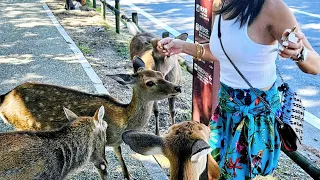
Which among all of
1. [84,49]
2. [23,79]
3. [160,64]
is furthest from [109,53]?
[160,64]

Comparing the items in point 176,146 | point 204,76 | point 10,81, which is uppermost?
point 176,146

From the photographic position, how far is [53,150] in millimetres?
3301

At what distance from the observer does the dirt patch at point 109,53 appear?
5.65 metres

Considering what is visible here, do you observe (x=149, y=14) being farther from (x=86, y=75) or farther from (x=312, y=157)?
(x=312, y=157)

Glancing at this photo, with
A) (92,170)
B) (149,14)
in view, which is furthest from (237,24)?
(149,14)

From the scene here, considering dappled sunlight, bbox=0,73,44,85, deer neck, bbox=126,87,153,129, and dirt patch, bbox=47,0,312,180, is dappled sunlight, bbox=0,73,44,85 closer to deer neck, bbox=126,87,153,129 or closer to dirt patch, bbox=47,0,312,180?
dirt patch, bbox=47,0,312,180

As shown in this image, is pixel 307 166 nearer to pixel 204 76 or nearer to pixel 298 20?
pixel 204 76

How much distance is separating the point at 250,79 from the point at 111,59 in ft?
20.1

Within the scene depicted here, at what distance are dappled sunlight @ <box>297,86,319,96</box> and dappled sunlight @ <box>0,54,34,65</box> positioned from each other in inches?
188

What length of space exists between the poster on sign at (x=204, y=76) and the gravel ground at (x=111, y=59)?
87 centimetres

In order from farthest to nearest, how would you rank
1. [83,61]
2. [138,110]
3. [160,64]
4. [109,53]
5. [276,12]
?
[109,53] < [83,61] < [160,64] < [138,110] < [276,12]

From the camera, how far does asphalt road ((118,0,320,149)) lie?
22.6ft

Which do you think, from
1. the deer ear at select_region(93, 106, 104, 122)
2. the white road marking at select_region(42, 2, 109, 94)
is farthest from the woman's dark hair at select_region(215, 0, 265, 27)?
the white road marking at select_region(42, 2, 109, 94)

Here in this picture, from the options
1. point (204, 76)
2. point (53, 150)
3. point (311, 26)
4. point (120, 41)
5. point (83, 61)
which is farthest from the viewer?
point (311, 26)
